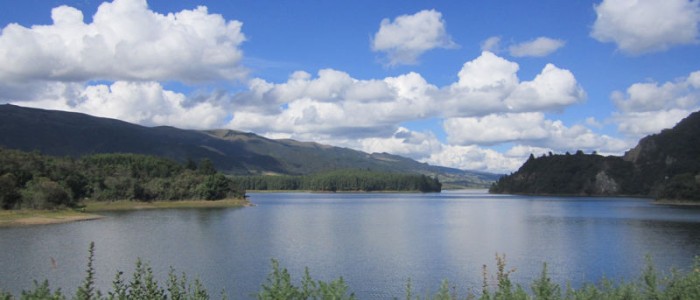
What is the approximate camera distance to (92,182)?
15788 centimetres

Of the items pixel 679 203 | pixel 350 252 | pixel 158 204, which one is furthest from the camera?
pixel 679 203

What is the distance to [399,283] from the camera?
39.9m

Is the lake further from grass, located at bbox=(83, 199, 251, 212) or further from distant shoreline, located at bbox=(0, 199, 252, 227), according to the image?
grass, located at bbox=(83, 199, 251, 212)

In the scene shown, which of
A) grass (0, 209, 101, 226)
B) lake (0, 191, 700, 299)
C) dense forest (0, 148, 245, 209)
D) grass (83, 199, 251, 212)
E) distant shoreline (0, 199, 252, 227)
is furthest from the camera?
grass (83, 199, 251, 212)

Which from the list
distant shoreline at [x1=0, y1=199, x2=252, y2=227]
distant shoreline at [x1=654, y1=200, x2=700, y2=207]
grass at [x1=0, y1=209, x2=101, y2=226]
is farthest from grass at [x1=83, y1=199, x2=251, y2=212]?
distant shoreline at [x1=654, y1=200, x2=700, y2=207]

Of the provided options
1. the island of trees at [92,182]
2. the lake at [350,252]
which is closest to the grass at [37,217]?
the island of trees at [92,182]

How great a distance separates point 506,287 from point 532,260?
40.4 metres

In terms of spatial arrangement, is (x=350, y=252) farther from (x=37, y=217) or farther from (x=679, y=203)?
(x=679, y=203)

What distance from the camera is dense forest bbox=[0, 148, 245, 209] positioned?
108 m

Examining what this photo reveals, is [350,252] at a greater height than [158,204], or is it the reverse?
[158,204]

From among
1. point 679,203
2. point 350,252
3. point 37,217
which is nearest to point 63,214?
point 37,217

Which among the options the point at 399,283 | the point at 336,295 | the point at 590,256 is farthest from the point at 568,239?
the point at 336,295

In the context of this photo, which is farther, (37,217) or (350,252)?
(37,217)

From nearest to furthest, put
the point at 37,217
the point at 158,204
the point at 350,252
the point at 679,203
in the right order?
the point at 350,252, the point at 37,217, the point at 158,204, the point at 679,203
